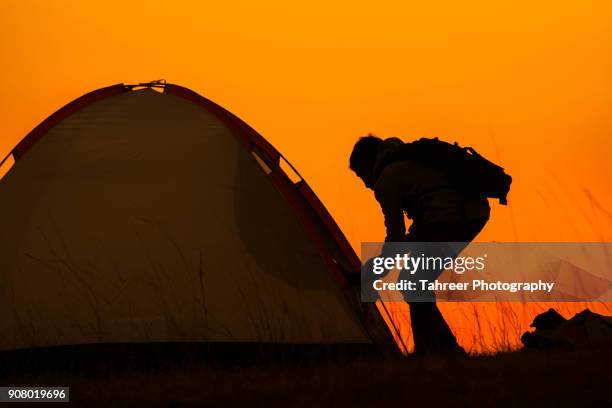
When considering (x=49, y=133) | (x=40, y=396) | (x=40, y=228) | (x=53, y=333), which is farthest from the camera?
(x=49, y=133)

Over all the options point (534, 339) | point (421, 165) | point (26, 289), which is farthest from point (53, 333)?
point (534, 339)

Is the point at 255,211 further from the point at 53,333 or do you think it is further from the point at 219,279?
the point at 53,333

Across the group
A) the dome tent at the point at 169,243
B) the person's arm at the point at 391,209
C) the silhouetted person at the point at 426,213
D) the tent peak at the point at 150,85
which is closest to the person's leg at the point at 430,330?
the silhouetted person at the point at 426,213

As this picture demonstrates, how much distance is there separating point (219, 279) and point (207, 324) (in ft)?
1.22

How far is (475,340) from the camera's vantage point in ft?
25.6

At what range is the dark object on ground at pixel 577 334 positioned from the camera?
24.5 ft

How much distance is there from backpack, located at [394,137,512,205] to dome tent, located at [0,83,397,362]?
101cm

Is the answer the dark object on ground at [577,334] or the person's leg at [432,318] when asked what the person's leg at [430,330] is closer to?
the person's leg at [432,318]

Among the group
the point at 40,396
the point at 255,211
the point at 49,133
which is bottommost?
the point at 40,396

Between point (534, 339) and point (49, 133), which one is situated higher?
point (49, 133)

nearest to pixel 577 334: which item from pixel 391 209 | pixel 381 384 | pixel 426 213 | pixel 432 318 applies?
pixel 432 318

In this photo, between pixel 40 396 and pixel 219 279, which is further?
pixel 219 279

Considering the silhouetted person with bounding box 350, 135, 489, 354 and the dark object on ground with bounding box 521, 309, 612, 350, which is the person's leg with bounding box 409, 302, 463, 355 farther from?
the dark object on ground with bounding box 521, 309, 612, 350

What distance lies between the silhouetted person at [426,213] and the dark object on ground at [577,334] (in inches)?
25.5
